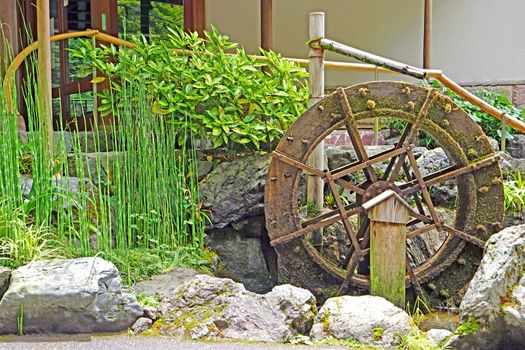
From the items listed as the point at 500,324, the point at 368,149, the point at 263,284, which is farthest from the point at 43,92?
the point at 500,324

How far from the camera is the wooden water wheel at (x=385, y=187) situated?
194 inches

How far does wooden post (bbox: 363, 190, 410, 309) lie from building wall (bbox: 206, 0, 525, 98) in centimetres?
472

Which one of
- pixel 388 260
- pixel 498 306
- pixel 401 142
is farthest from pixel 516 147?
pixel 498 306

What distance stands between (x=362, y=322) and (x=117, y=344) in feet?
4.00

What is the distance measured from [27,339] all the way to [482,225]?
3161mm

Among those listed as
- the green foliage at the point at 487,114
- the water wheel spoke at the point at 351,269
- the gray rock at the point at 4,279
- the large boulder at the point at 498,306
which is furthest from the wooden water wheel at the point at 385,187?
the green foliage at the point at 487,114

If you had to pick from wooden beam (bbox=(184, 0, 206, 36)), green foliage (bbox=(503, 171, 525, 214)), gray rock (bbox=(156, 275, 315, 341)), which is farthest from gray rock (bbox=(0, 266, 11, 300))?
wooden beam (bbox=(184, 0, 206, 36))

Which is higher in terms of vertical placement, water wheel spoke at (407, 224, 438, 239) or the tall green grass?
the tall green grass

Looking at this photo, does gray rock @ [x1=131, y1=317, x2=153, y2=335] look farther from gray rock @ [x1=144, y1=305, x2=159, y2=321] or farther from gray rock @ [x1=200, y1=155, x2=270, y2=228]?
gray rock @ [x1=200, y1=155, x2=270, y2=228]

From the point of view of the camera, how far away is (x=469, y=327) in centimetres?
359

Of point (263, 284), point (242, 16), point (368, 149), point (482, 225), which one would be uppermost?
point (242, 16)

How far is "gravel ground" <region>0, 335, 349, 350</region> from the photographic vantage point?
10.9ft

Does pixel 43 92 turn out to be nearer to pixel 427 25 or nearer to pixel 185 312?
pixel 185 312

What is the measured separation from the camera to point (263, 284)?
5.45 m
